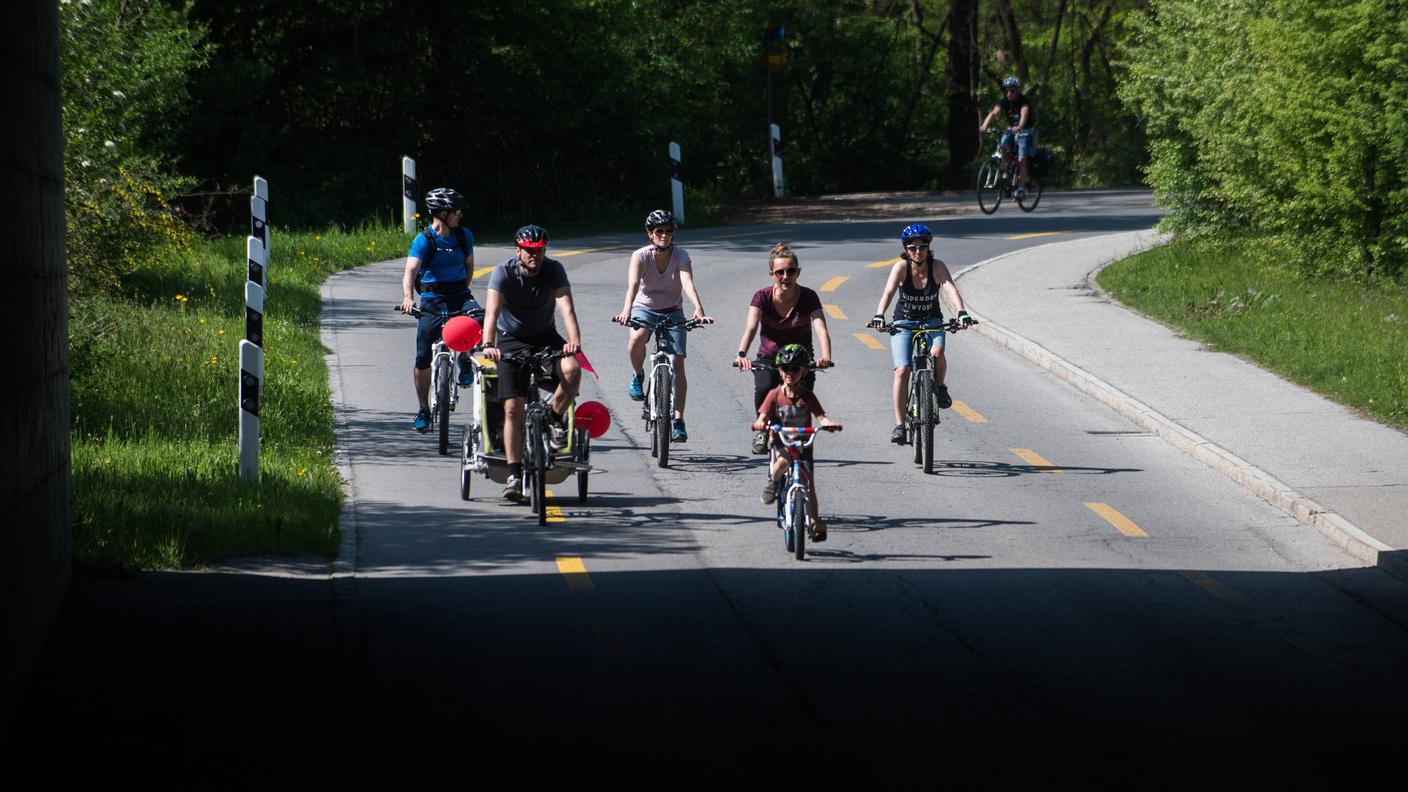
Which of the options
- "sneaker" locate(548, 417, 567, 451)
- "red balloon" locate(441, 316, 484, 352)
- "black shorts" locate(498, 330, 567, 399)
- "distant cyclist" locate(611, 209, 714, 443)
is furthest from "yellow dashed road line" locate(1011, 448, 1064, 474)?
"red balloon" locate(441, 316, 484, 352)

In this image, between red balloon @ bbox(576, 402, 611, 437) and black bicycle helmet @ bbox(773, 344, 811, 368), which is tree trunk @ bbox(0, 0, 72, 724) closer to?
red balloon @ bbox(576, 402, 611, 437)

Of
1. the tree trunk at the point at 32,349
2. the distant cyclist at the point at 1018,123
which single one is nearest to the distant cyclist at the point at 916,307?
the tree trunk at the point at 32,349

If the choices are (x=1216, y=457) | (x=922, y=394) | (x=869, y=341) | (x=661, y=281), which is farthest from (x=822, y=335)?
(x=869, y=341)

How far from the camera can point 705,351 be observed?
62.5ft

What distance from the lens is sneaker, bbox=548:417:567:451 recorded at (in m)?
11.8

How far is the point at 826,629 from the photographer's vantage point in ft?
29.1

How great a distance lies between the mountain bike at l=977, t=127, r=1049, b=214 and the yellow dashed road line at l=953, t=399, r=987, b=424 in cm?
1659

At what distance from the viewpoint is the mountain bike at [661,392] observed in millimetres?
13406

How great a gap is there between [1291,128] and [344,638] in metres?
15.3

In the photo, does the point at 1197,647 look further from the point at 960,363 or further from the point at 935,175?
the point at 935,175

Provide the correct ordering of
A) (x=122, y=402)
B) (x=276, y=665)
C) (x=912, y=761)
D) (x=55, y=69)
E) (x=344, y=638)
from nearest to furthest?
1. (x=912, y=761)
2. (x=276, y=665)
3. (x=344, y=638)
4. (x=55, y=69)
5. (x=122, y=402)

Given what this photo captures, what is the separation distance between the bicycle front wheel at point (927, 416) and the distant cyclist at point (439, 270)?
3.67 meters

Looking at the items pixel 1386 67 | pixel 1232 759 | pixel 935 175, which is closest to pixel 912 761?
pixel 1232 759

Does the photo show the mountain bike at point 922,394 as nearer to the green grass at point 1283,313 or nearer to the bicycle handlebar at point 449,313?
the bicycle handlebar at point 449,313
